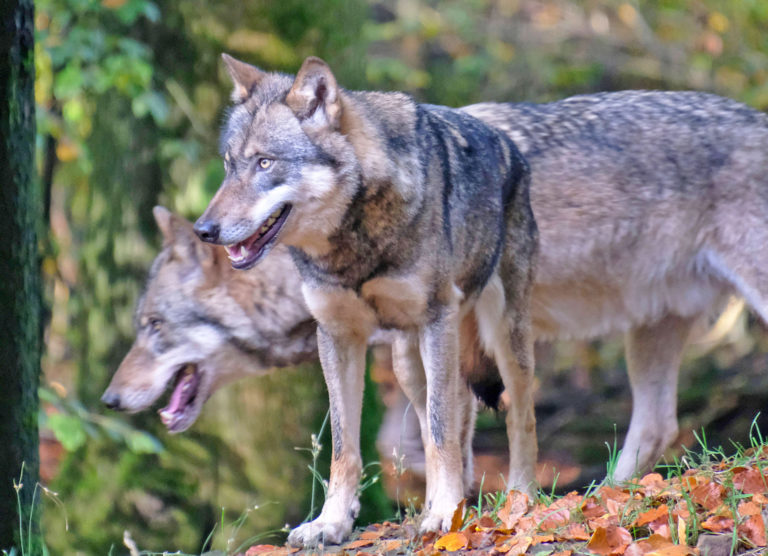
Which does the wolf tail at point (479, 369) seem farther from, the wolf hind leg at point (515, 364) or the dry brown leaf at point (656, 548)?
the dry brown leaf at point (656, 548)

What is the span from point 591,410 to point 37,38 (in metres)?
5.33

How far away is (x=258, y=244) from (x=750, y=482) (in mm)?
1973

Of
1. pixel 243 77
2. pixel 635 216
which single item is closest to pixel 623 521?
pixel 243 77

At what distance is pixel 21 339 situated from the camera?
3.49 meters

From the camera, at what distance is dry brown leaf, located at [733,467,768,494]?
3.26 meters

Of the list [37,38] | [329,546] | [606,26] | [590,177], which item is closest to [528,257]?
[590,177]

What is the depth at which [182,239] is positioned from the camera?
17.3 ft

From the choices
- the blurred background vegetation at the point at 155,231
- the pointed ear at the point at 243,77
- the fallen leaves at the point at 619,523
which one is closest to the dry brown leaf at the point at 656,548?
the fallen leaves at the point at 619,523

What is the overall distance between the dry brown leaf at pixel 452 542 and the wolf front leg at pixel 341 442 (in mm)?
594

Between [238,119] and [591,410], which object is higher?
[238,119]

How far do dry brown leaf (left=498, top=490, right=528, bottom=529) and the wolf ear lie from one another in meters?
2.35

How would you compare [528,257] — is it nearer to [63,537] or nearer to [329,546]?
[329,546]

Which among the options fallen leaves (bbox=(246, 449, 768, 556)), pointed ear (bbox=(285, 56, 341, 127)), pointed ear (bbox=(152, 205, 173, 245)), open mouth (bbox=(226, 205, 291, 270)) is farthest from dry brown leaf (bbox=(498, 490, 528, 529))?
pointed ear (bbox=(152, 205, 173, 245))

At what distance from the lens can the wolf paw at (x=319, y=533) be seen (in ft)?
12.1
